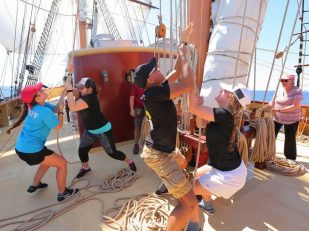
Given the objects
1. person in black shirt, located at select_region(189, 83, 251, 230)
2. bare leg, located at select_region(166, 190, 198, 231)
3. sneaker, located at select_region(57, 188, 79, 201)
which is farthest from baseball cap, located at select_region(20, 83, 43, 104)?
bare leg, located at select_region(166, 190, 198, 231)

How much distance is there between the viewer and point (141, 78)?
1.67m

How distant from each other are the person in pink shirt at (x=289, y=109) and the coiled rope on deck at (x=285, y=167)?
27 centimetres

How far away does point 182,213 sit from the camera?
5.36 ft

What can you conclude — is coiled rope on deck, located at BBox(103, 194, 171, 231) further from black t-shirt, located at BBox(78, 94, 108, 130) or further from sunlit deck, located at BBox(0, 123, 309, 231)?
black t-shirt, located at BBox(78, 94, 108, 130)

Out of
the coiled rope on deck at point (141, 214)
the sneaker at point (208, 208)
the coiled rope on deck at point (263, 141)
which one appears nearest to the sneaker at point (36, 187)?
the coiled rope on deck at point (141, 214)

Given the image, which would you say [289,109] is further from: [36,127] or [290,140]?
[36,127]

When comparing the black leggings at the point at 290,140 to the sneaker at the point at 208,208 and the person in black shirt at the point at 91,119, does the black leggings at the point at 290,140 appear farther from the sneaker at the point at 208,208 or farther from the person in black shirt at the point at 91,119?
the person in black shirt at the point at 91,119

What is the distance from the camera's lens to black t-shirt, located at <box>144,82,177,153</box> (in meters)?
1.64

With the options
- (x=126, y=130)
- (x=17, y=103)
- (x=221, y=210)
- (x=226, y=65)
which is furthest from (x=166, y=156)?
(x=17, y=103)

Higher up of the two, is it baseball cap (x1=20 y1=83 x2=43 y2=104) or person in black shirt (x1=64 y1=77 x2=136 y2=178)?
baseball cap (x1=20 y1=83 x2=43 y2=104)

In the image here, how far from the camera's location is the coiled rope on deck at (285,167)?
2953 millimetres

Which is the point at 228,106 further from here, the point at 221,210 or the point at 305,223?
the point at 305,223

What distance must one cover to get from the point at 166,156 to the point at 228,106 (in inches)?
22.0

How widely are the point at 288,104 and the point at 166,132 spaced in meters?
2.31
